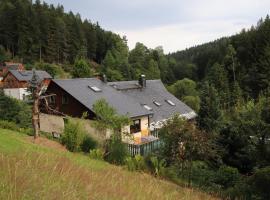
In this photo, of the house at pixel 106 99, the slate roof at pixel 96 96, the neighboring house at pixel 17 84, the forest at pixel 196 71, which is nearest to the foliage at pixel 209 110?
the forest at pixel 196 71

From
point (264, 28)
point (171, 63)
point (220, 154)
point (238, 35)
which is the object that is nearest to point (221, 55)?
point (238, 35)

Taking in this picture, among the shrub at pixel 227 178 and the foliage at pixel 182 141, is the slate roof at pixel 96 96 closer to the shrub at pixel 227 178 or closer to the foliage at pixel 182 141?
the foliage at pixel 182 141

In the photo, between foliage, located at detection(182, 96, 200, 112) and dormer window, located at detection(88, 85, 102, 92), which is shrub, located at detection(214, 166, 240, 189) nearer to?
dormer window, located at detection(88, 85, 102, 92)

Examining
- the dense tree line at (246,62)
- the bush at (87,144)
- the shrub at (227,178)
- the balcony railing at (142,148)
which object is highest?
the dense tree line at (246,62)

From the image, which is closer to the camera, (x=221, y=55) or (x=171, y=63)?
(x=221, y=55)

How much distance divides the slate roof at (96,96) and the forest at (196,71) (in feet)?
21.4

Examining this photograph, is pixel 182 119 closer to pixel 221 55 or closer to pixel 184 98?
pixel 184 98

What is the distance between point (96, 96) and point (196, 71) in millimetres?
74559

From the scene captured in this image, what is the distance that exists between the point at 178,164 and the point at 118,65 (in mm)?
59710

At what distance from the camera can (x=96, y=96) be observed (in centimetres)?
2936

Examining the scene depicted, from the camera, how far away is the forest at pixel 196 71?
60.0ft

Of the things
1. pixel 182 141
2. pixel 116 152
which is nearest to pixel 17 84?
pixel 116 152

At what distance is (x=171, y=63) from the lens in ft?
338

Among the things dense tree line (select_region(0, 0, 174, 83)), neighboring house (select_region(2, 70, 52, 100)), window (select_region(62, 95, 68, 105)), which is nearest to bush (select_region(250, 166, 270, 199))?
window (select_region(62, 95, 68, 105))
